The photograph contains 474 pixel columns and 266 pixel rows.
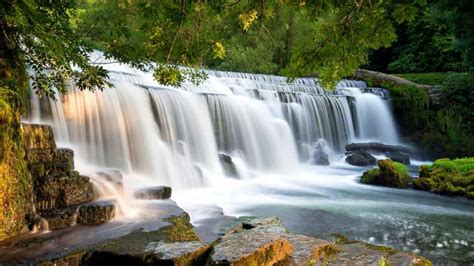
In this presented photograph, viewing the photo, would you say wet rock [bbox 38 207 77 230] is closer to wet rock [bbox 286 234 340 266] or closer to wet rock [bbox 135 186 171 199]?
wet rock [bbox 135 186 171 199]

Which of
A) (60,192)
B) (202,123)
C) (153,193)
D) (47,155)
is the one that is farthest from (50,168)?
(202,123)

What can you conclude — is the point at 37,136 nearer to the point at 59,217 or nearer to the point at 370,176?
the point at 59,217

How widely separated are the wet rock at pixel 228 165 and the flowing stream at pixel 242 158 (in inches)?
6.5

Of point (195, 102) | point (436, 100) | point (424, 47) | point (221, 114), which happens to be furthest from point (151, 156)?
A: point (424, 47)

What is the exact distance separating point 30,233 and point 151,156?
5672 mm

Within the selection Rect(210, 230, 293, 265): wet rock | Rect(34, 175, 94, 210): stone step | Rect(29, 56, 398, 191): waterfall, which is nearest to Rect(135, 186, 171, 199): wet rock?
Rect(34, 175, 94, 210): stone step

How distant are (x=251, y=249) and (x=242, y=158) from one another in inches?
429

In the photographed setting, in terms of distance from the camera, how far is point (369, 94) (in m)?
21.4

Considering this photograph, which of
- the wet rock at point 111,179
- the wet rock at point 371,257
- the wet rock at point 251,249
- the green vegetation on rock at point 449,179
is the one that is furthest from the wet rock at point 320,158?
the wet rock at point 251,249

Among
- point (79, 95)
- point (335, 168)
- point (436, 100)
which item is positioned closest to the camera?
point (79, 95)

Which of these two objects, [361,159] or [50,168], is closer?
[50,168]

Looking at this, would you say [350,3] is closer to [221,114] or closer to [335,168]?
[221,114]

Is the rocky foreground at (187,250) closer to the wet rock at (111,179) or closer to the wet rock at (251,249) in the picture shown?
the wet rock at (251,249)

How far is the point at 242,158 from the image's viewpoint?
48.5ft
